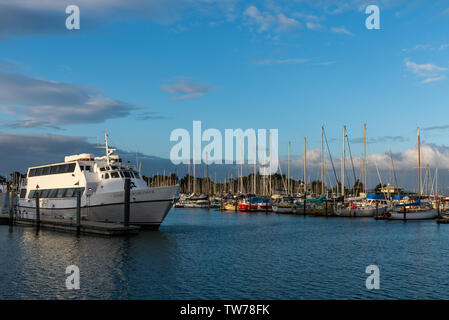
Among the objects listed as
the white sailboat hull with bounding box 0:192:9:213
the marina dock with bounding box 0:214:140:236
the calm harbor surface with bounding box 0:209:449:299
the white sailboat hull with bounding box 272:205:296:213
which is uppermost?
the white sailboat hull with bounding box 0:192:9:213

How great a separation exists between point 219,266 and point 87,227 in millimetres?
19030

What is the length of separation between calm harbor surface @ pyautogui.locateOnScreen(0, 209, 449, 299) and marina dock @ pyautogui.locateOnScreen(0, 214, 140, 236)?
111cm

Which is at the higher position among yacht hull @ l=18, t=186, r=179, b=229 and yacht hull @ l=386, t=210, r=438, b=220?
yacht hull @ l=18, t=186, r=179, b=229

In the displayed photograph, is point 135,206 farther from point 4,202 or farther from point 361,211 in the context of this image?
point 361,211

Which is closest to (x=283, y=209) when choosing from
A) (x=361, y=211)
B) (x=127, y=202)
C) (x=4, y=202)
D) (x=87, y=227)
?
(x=361, y=211)

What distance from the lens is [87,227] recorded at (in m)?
40.2

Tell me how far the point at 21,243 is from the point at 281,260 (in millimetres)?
22427

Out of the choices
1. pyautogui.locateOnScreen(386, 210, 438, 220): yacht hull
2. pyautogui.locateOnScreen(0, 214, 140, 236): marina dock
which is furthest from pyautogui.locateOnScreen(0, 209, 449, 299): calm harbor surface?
pyautogui.locateOnScreen(386, 210, 438, 220): yacht hull

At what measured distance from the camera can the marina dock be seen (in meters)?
37.9

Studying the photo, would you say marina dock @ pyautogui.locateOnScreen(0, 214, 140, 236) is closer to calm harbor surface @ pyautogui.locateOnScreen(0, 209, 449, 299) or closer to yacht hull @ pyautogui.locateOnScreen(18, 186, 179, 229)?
calm harbor surface @ pyautogui.locateOnScreen(0, 209, 449, 299)

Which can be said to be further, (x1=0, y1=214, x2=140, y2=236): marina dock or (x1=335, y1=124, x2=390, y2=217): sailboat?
(x1=335, y1=124, x2=390, y2=217): sailboat

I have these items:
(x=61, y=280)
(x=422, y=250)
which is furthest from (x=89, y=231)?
(x=422, y=250)

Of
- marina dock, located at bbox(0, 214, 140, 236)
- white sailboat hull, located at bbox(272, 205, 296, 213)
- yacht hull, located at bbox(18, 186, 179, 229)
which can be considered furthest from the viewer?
white sailboat hull, located at bbox(272, 205, 296, 213)
